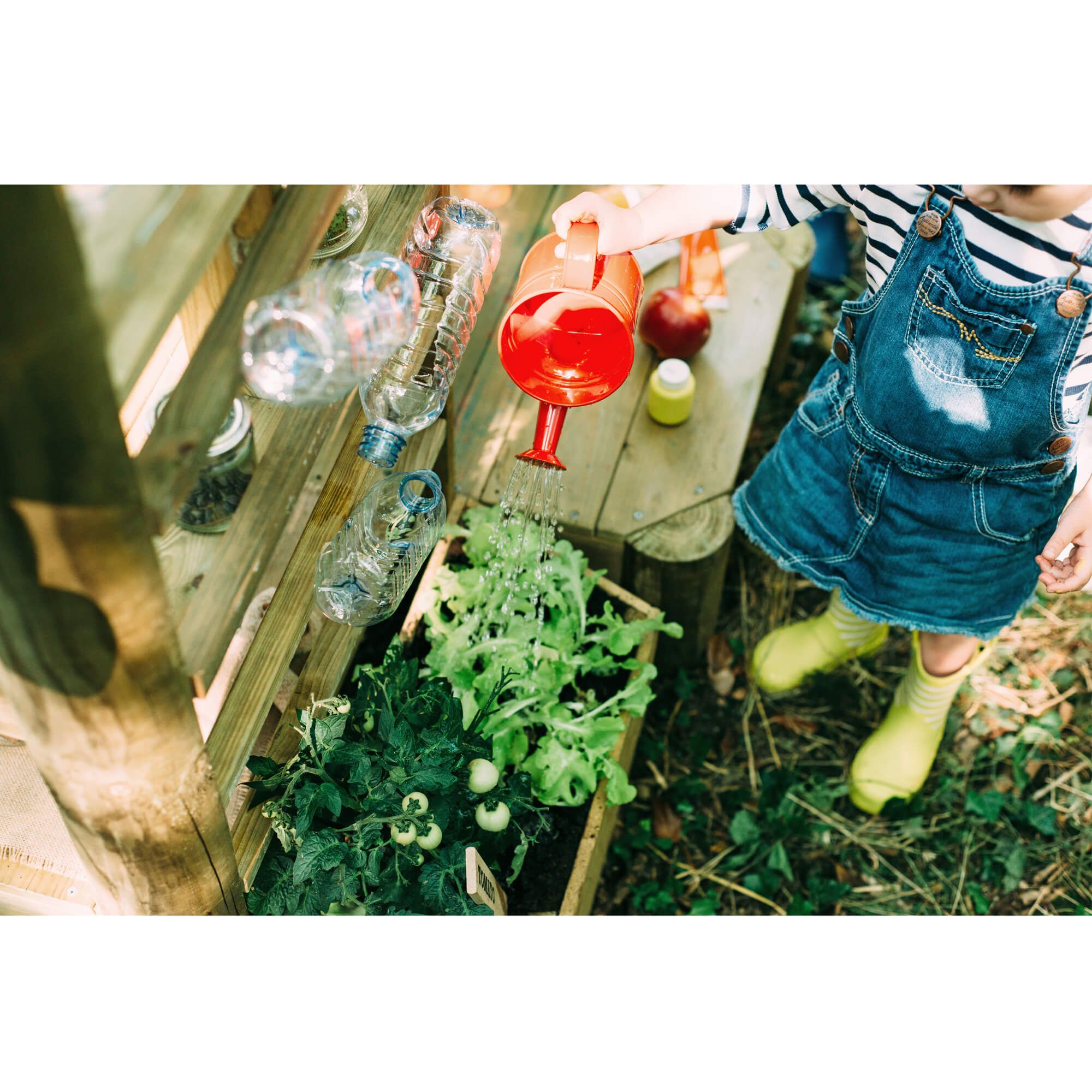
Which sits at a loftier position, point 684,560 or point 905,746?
point 684,560

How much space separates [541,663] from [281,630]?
558mm

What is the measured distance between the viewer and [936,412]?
5.43 ft

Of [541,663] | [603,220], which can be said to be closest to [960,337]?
[603,220]

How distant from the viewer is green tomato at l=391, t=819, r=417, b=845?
1.47 metres

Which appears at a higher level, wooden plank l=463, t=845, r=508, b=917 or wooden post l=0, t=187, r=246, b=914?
wooden post l=0, t=187, r=246, b=914

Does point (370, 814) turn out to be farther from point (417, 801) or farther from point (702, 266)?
point (702, 266)

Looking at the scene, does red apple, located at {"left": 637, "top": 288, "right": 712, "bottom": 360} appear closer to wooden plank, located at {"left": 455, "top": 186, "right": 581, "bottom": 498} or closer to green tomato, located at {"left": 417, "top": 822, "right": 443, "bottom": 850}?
wooden plank, located at {"left": 455, "top": 186, "right": 581, "bottom": 498}

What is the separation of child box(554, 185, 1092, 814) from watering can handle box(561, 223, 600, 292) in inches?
1.3

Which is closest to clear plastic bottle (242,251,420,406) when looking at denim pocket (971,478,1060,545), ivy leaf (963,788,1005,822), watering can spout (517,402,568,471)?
watering can spout (517,402,568,471)

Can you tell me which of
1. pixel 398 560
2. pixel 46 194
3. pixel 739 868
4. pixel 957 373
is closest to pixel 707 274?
pixel 957 373

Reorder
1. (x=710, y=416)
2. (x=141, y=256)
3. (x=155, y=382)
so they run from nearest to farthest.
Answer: (x=141, y=256) < (x=155, y=382) < (x=710, y=416)

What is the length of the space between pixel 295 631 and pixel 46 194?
0.88 m

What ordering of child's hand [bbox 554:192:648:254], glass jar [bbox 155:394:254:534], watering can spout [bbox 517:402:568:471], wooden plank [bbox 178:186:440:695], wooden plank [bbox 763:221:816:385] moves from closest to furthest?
wooden plank [bbox 178:186:440:695]
glass jar [bbox 155:394:254:534]
child's hand [bbox 554:192:648:254]
watering can spout [bbox 517:402:568:471]
wooden plank [bbox 763:221:816:385]

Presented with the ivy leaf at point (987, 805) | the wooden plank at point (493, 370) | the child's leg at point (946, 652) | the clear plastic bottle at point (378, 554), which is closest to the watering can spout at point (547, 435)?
the clear plastic bottle at point (378, 554)
